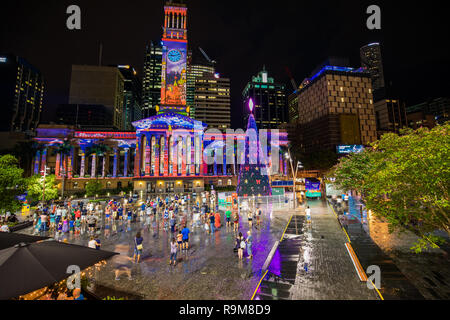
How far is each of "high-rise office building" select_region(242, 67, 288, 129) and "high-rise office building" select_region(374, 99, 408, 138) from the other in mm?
74452

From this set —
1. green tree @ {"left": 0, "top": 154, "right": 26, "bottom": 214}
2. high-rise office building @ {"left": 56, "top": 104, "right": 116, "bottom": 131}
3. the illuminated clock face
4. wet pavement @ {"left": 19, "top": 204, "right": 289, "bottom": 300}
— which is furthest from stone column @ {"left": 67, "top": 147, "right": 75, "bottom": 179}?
high-rise office building @ {"left": 56, "top": 104, "right": 116, "bottom": 131}

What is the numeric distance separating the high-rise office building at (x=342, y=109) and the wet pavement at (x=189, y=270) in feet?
309

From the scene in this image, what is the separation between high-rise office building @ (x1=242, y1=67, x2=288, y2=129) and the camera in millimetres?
191212

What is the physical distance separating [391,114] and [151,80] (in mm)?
186707

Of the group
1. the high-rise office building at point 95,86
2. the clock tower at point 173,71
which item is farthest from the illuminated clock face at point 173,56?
the high-rise office building at point 95,86

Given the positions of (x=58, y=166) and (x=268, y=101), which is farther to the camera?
(x=268, y=101)

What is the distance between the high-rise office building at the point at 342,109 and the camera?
3718 inches

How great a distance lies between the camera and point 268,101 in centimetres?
19312

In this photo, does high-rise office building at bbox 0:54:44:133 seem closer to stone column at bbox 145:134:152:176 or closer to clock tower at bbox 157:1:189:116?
stone column at bbox 145:134:152:176

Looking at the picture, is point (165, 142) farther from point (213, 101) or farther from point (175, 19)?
point (213, 101)

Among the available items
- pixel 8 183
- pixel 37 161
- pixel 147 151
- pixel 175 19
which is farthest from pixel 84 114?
pixel 8 183

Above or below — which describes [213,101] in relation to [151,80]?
below

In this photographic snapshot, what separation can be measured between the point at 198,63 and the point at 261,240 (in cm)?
18846

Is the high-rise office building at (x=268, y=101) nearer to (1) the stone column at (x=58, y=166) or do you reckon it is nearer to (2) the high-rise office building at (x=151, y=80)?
(2) the high-rise office building at (x=151, y=80)
